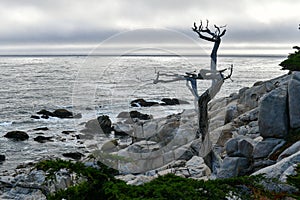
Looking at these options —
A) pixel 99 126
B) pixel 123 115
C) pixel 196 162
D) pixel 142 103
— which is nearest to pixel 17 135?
pixel 99 126

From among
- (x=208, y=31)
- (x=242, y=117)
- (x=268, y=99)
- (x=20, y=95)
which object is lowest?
(x=20, y=95)

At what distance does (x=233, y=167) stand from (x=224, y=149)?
4495 mm

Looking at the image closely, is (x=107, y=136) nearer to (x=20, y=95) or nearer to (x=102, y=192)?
(x=102, y=192)

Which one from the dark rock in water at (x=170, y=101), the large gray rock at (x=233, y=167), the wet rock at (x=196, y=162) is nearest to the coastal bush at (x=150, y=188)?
the large gray rock at (x=233, y=167)

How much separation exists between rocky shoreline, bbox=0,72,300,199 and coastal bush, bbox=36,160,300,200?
1187 millimetres

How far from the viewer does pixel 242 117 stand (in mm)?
18828

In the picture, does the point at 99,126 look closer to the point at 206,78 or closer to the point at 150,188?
the point at 206,78

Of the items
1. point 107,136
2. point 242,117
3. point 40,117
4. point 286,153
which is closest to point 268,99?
point 286,153

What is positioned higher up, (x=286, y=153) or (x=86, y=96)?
(x=286, y=153)

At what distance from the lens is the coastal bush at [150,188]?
4.36 metres

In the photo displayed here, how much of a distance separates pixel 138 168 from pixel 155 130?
6.33 meters

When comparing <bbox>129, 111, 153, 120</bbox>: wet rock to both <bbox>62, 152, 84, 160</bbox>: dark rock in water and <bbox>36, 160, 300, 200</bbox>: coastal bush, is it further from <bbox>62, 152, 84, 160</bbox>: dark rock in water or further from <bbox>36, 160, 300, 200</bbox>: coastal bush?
<bbox>36, 160, 300, 200</bbox>: coastal bush

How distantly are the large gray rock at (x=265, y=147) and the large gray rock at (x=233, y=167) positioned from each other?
53 centimetres

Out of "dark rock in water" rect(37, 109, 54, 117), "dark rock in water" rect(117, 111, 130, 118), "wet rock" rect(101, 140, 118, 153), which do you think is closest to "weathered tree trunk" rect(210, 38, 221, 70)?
"wet rock" rect(101, 140, 118, 153)
